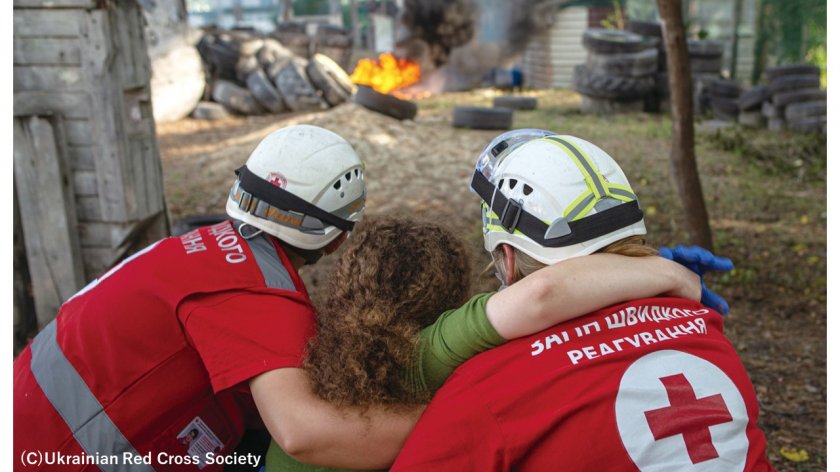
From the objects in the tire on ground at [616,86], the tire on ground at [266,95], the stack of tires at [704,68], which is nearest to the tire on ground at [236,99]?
the tire on ground at [266,95]

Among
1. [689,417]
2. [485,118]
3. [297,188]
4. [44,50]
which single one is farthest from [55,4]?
[485,118]

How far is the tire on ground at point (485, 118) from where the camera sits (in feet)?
40.8

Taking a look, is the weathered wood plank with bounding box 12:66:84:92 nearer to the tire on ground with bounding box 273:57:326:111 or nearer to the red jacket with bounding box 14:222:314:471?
the red jacket with bounding box 14:222:314:471

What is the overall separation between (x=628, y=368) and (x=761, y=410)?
11.2 ft

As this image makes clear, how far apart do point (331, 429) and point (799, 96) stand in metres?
12.8

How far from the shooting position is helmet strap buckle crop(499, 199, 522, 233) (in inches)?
78.5

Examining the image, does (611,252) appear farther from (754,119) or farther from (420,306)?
(754,119)

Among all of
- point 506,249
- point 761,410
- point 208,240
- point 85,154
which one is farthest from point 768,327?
point 85,154

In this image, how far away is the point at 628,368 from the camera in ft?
5.57

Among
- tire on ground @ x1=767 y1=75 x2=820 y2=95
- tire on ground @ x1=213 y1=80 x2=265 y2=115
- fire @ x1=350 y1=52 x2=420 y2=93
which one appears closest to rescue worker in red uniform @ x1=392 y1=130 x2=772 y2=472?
tire on ground @ x1=767 y1=75 x2=820 y2=95

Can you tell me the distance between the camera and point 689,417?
1649 mm

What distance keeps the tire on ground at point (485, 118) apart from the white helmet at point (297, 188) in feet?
32.7

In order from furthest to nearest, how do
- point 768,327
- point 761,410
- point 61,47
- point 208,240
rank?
point 768,327, point 61,47, point 761,410, point 208,240

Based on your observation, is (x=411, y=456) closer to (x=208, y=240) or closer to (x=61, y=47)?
(x=208, y=240)
